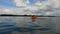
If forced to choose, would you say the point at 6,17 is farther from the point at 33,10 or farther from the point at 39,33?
the point at 39,33

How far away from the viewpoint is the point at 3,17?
51.8ft

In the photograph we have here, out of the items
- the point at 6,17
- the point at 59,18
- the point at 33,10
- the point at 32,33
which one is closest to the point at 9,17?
the point at 6,17

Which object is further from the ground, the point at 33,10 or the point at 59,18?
the point at 33,10

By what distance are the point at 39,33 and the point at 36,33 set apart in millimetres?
113

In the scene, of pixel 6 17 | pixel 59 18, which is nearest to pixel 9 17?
pixel 6 17

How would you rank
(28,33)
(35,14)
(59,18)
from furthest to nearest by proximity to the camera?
(59,18) → (35,14) → (28,33)

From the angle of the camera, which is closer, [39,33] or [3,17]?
[39,33]

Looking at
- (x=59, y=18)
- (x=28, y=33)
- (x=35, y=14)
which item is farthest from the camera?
(x=59, y=18)

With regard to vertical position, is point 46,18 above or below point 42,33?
below

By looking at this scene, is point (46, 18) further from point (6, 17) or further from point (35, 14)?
point (6, 17)

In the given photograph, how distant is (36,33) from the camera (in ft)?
20.3

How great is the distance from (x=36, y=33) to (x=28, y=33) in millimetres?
312

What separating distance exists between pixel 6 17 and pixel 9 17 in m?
0.35

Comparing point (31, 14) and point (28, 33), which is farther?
point (31, 14)
